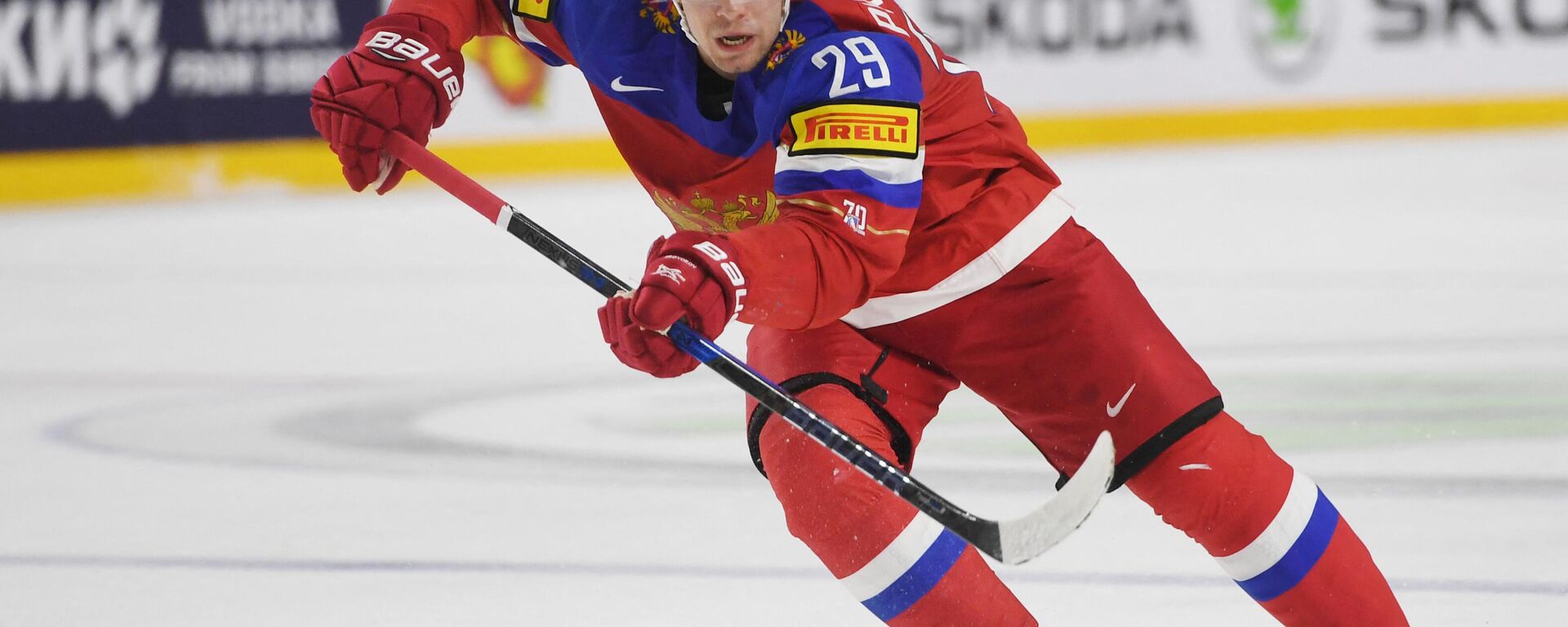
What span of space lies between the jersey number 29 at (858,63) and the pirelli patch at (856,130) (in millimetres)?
18

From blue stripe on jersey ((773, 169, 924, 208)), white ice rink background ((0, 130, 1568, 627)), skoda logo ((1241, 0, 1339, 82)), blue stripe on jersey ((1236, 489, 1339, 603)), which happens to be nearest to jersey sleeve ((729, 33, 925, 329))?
blue stripe on jersey ((773, 169, 924, 208))

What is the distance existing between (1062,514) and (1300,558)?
358mm

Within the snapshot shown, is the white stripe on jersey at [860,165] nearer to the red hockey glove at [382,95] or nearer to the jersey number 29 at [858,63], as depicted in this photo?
the jersey number 29 at [858,63]

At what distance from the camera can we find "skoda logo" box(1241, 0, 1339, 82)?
8.93m

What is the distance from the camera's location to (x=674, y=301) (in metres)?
1.68

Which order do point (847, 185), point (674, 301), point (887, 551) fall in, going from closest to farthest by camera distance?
point (674, 301) → point (847, 185) → point (887, 551)

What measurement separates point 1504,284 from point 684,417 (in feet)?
8.02

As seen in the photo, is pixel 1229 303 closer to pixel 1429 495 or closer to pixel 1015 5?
pixel 1429 495

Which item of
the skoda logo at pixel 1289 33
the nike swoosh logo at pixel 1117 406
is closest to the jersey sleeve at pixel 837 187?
the nike swoosh logo at pixel 1117 406

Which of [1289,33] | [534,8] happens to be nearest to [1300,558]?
[534,8]

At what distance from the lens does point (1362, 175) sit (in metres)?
8.03

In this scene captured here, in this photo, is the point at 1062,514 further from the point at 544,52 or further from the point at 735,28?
the point at 544,52

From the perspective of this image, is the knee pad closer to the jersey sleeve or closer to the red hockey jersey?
the red hockey jersey

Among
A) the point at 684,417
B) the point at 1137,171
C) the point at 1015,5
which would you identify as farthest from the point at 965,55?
the point at 684,417
